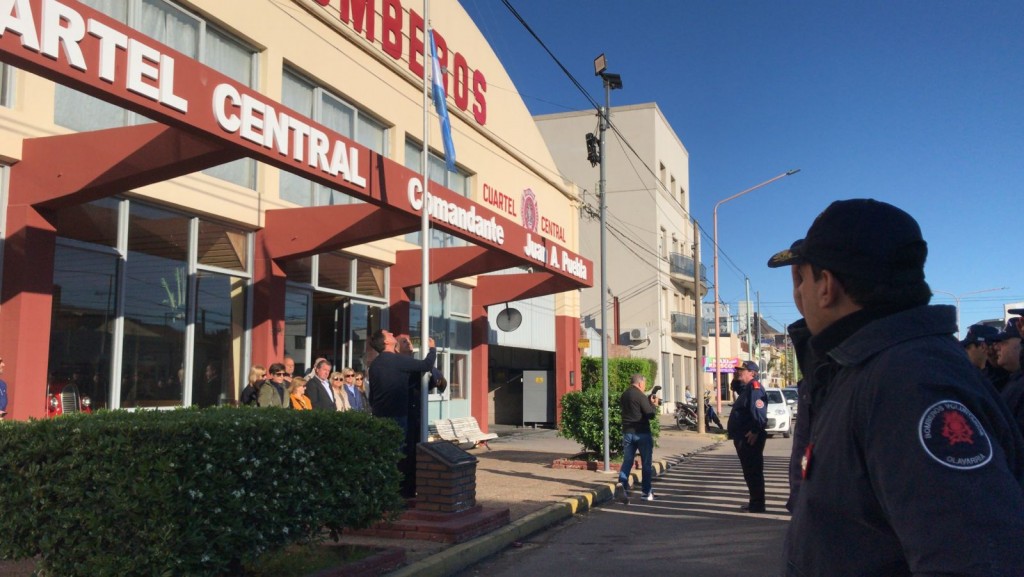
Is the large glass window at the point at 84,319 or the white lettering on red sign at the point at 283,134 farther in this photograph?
the large glass window at the point at 84,319

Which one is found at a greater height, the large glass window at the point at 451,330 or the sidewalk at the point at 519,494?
the large glass window at the point at 451,330

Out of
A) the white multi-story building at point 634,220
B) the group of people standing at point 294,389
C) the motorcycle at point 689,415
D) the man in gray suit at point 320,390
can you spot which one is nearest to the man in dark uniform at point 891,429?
the group of people standing at point 294,389

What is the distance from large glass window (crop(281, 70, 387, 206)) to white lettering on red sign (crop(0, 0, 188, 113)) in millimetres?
5291

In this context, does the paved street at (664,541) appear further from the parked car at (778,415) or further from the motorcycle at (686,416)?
the motorcycle at (686,416)

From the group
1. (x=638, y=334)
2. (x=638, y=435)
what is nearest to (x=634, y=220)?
(x=638, y=334)

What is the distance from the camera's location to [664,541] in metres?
8.30

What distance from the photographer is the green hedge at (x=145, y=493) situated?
15.5ft

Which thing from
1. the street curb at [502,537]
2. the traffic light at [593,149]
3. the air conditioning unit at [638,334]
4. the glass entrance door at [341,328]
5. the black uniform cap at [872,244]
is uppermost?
the traffic light at [593,149]

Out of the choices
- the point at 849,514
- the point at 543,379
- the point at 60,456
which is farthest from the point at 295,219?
the point at 543,379

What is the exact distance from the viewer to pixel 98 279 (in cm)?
987

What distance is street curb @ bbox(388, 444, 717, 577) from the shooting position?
672cm

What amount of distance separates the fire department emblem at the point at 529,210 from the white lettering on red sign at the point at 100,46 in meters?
15.4

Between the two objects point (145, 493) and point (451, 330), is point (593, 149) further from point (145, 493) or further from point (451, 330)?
point (145, 493)

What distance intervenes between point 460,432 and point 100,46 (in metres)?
12.2
